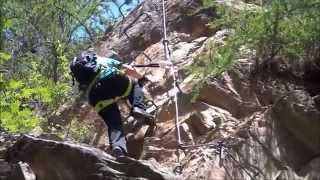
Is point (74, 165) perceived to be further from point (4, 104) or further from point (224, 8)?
point (224, 8)

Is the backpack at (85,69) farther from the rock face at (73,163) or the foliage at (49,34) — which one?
the foliage at (49,34)

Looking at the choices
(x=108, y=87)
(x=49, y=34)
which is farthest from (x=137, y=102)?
(x=49, y=34)

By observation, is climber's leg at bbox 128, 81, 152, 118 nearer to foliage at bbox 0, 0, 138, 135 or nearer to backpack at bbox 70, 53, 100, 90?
backpack at bbox 70, 53, 100, 90

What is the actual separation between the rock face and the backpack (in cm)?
100

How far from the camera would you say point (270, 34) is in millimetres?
7984

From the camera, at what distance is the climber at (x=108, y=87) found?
7.55m

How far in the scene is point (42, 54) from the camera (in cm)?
1475

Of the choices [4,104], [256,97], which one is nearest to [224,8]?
[256,97]

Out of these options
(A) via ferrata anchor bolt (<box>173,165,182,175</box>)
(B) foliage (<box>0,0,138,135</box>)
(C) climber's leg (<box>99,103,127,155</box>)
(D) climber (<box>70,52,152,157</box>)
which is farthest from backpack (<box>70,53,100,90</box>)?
(B) foliage (<box>0,0,138,135</box>)

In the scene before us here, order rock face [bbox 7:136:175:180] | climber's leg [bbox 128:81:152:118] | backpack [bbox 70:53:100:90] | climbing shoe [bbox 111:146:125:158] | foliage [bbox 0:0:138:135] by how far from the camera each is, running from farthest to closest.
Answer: foliage [bbox 0:0:138:135]
climber's leg [bbox 128:81:152:118]
backpack [bbox 70:53:100:90]
climbing shoe [bbox 111:146:125:158]
rock face [bbox 7:136:175:180]

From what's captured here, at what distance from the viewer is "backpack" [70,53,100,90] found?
7.54 meters

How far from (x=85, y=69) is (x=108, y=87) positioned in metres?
0.39

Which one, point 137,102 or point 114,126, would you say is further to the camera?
point 137,102

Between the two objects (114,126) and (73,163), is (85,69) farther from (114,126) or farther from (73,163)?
(73,163)
